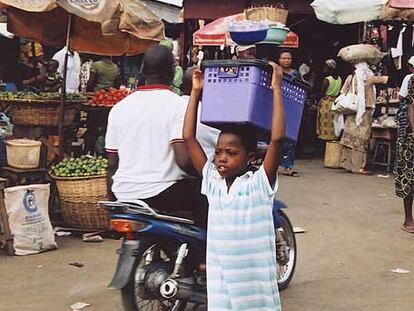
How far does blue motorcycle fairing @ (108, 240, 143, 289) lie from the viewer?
14.2 feet

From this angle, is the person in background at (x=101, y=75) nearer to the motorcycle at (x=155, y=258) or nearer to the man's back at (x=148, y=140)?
the man's back at (x=148, y=140)

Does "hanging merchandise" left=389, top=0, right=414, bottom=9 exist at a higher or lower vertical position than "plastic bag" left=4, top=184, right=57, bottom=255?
higher

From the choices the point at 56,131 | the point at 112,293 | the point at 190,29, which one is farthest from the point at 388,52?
the point at 112,293

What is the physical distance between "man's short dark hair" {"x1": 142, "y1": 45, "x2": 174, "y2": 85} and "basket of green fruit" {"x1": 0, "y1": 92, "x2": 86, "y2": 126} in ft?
11.9

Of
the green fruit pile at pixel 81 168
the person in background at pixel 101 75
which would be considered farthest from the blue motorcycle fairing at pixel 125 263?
the person in background at pixel 101 75

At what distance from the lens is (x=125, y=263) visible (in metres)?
4.37

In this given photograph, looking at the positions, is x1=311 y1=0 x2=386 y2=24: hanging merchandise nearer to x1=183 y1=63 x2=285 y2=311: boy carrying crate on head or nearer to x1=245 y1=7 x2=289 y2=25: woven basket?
x1=245 y1=7 x2=289 y2=25: woven basket

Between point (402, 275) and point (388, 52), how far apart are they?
25.6 ft

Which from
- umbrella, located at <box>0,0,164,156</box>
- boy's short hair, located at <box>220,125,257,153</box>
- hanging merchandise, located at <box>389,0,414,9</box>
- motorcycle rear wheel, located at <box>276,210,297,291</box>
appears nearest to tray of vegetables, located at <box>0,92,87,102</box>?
umbrella, located at <box>0,0,164,156</box>

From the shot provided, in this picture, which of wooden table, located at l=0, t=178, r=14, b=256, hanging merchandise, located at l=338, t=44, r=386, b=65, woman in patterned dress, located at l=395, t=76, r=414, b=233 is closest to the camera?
wooden table, located at l=0, t=178, r=14, b=256

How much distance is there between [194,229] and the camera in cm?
459

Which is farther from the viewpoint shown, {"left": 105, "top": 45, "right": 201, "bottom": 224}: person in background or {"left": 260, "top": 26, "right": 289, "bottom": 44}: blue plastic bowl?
{"left": 105, "top": 45, "right": 201, "bottom": 224}: person in background

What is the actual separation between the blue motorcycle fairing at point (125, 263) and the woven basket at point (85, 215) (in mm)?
2885

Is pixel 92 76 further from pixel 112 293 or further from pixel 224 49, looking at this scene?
pixel 112 293
